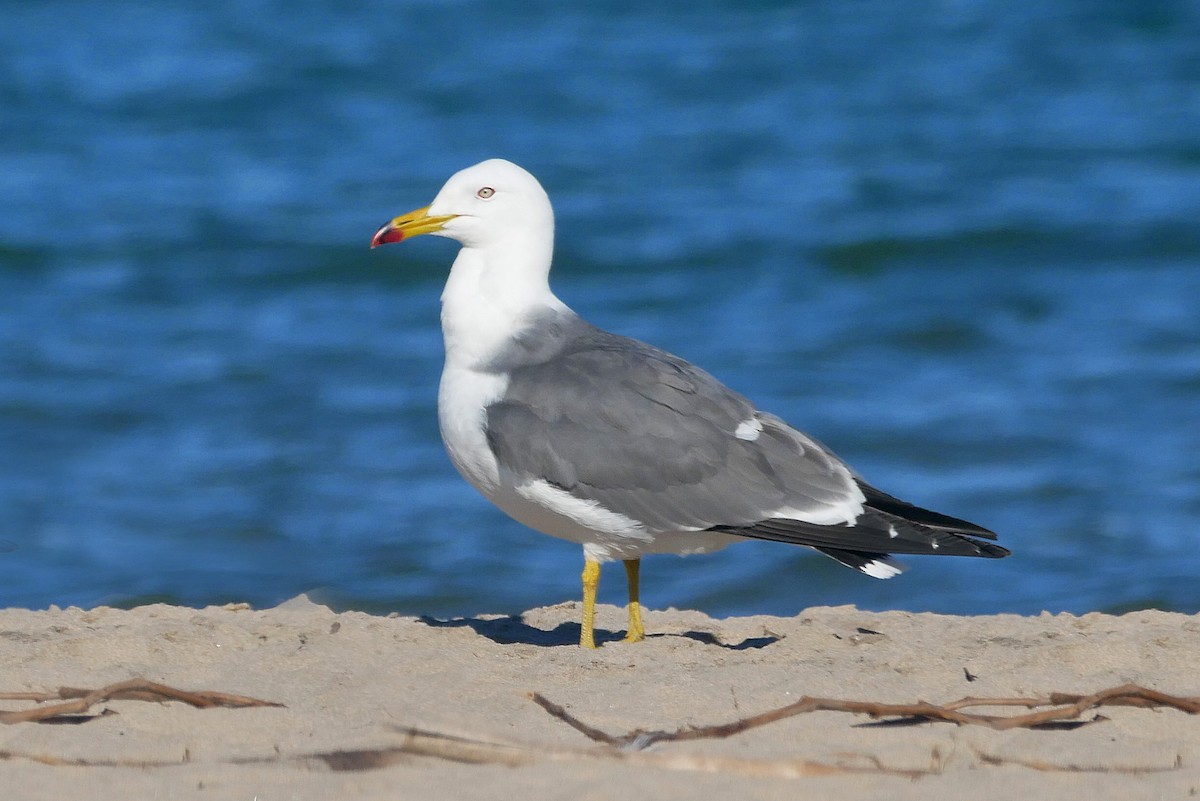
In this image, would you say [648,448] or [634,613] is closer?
[648,448]

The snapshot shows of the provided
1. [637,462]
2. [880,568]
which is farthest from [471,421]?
[880,568]

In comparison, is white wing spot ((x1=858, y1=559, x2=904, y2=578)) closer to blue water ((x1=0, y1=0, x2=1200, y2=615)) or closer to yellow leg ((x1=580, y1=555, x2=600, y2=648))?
yellow leg ((x1=580, y1=555, x2=600, y2=648))

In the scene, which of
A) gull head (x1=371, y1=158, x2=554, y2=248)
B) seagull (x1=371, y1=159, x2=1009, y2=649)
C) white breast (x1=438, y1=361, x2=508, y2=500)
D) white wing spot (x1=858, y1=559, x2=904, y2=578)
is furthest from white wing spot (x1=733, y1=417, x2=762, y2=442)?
gull head (x1=371, y1=158, x2=554, y2=248)

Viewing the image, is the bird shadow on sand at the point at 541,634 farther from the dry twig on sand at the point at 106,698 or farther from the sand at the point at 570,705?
the dry twig on sand at the point at 106,698

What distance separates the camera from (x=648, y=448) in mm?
4652

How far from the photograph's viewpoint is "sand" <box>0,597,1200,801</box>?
9.20ft

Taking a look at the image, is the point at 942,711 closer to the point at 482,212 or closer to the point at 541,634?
the point at 541,634

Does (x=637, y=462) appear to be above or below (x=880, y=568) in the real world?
above

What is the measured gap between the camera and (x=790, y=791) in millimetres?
2721

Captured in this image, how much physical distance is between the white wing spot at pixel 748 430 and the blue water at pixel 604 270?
154 centimetres

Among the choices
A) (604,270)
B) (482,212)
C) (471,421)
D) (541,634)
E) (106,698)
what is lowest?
(106,698)

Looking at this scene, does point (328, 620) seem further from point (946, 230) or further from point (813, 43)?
point (813, 43)

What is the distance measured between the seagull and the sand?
0.31 metres

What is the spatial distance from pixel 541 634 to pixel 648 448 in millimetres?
796
